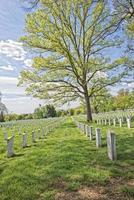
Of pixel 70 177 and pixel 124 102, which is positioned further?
pixel 124 102

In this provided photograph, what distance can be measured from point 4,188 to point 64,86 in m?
27.5

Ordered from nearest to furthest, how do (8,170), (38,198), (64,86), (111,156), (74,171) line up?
(38,198) → (74,171) → (8,170) → (111,156) → (64,86)

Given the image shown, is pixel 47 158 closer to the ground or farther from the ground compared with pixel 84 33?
closer to the ground

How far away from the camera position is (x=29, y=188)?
6.45 meters

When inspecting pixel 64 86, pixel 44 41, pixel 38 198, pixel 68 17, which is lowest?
pixel 38 198

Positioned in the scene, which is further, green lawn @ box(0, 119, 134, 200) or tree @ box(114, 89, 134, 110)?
tree @ box(114, 89, 134, 110)

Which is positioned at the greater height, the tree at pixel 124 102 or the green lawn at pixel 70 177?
the tree at pixel 124 102

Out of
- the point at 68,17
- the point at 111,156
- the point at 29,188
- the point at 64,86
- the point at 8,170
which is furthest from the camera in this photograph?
the point at 64,86

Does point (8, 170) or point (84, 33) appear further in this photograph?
point (84, 33)

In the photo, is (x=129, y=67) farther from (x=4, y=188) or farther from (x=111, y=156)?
(x=4, y=188)

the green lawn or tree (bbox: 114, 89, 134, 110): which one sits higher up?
tree (bbox: 114, 89, 134, 110)

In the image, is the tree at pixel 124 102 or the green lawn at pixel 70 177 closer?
the green lawn at pixel 70 177

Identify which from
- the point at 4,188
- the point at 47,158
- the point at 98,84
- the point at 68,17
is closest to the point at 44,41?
the point at 68,17

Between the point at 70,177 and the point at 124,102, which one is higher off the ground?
the point at 124,102
